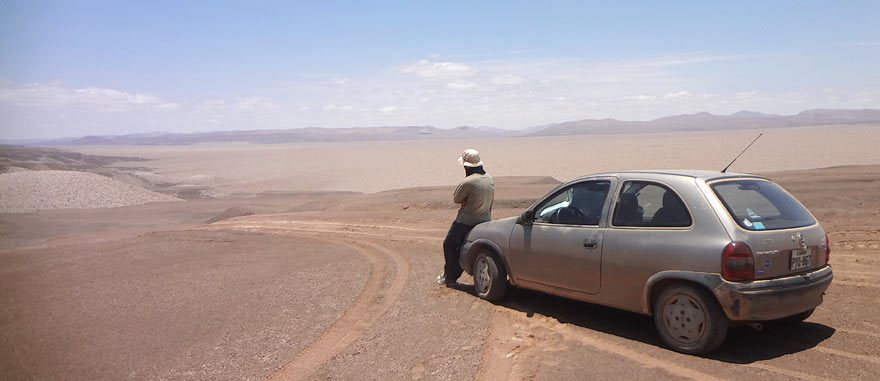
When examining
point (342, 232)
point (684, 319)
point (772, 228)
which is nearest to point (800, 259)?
point (772, 228)

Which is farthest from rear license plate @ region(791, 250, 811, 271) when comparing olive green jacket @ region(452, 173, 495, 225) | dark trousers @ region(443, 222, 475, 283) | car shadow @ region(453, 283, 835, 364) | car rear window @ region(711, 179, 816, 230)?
dark trousers @ region(443, 222, 475, 283)

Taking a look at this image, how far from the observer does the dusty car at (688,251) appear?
518 centimetres

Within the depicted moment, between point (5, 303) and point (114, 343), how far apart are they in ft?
8.91

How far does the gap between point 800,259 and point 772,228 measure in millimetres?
368

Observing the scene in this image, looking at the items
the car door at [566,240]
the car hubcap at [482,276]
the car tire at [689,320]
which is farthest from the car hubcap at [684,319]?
the car hubcap at [482,276]

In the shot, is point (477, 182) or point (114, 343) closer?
point (114, 343)

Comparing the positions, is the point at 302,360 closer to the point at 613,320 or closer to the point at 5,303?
the point at 613,320

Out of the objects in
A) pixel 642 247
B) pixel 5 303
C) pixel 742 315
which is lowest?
pixel 5 303

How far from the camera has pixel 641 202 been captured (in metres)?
6.09

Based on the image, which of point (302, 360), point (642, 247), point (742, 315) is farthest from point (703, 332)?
point (302, 360)

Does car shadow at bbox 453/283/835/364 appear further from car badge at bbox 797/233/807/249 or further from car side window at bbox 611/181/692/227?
car side window at bbox 611/181/692/227

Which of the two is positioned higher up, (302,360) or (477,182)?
(477,182)

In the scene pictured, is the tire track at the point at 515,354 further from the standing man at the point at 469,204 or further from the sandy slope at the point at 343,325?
the standing man at the point at 469,204

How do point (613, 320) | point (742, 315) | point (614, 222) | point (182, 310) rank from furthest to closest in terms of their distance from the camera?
point (182, 310) < point (613, 320) < point (614, 222) < point (742, 315)
